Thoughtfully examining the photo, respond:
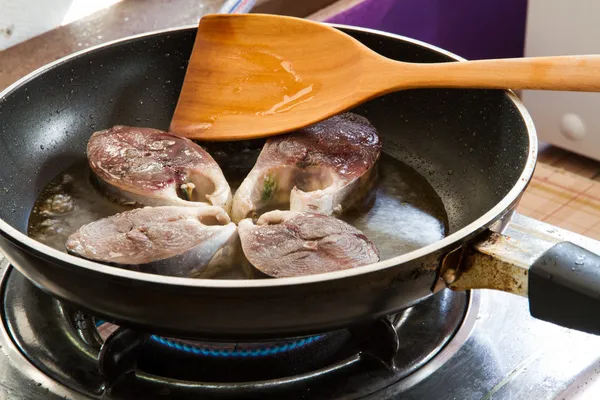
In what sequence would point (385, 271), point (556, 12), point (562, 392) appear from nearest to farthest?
point (385, 271) → point (562, 392) → point (556, 12)

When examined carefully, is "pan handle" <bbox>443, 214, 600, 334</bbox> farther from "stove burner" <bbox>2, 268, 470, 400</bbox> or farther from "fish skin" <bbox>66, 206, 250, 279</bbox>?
"fish skin" <bbox>66, 206, 250, 279</bbox>

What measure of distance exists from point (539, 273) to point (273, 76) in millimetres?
646

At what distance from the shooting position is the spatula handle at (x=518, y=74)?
88cm

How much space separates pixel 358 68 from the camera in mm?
1093

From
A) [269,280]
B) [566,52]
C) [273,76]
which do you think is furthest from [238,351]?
[566,52]

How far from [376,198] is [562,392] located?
0.42 m

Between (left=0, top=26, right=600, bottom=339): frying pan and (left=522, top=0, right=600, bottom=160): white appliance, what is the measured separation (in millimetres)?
866

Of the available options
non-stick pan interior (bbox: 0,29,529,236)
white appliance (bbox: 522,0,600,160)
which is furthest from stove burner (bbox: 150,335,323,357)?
white appliance (bbox: 522,0,600,160)

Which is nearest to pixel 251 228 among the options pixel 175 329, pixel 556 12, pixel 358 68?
pixel 175 329

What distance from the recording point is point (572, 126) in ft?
6.59

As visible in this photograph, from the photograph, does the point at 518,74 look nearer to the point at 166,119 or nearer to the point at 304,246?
the point at 304,246

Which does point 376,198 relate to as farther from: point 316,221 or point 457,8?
point 457,8

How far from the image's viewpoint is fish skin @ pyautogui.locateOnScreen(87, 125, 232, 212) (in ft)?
3.47

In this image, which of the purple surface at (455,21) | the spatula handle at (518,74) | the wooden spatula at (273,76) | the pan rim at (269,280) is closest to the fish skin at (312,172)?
the wooden spatula at (273,76)
